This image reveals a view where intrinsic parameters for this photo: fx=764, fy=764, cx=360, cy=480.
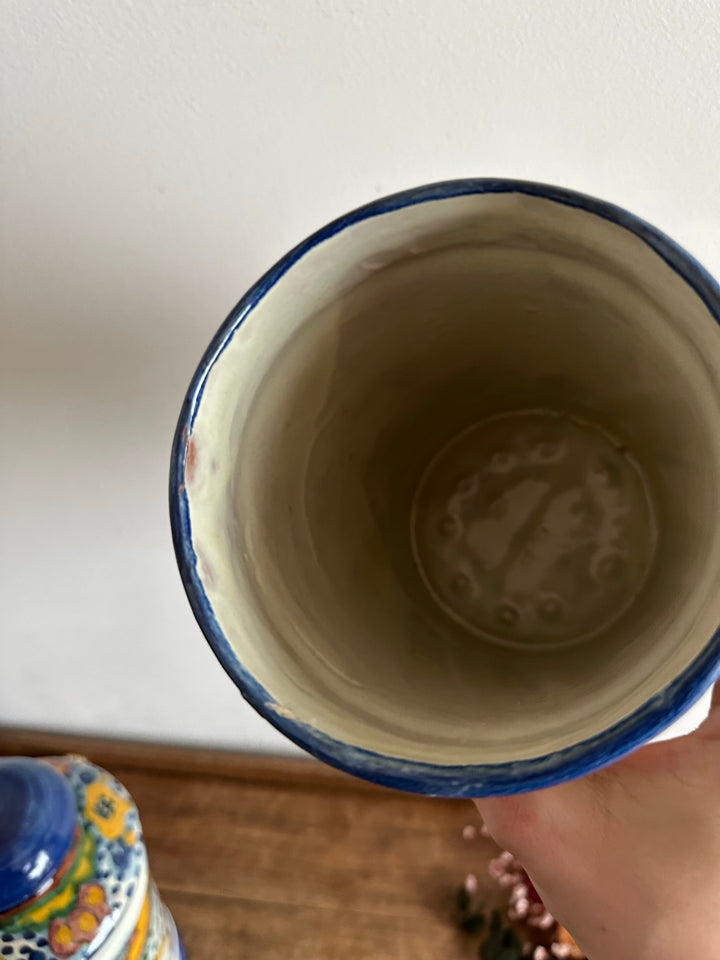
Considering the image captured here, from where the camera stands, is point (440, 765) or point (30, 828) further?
point (30, 828)

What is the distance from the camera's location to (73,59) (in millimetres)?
422

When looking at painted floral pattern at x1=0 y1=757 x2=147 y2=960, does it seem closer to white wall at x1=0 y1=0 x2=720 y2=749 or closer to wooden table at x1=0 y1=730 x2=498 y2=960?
wooden table at x1=0 y1=730 x2=498 y2=960

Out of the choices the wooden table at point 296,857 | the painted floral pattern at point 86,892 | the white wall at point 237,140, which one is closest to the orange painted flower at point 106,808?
the painted floral pattern at point 86,892

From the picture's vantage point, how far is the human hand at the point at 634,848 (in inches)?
15.8

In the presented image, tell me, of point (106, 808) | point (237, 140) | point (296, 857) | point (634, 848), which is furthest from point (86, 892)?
point (237, 140)

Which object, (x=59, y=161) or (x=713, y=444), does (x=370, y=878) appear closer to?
(x=713, y=444)

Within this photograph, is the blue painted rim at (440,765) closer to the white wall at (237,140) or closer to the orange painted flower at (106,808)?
the white wall at (237,140)

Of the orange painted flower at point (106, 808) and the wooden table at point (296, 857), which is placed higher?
the orange painted flower at point (106, 808)

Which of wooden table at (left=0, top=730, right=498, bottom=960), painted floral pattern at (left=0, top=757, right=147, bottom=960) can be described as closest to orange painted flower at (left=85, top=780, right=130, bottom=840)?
painted floral pattern at (left=0, top=757, right=147, bottom=960)

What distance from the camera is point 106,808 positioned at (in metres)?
0.58

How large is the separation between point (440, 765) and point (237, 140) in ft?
1.17

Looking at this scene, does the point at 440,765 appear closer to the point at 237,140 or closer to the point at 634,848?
the point at 634,848

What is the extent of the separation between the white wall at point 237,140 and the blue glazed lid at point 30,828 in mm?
238

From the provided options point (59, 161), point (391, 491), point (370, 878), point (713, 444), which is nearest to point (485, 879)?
point (370, 878)
